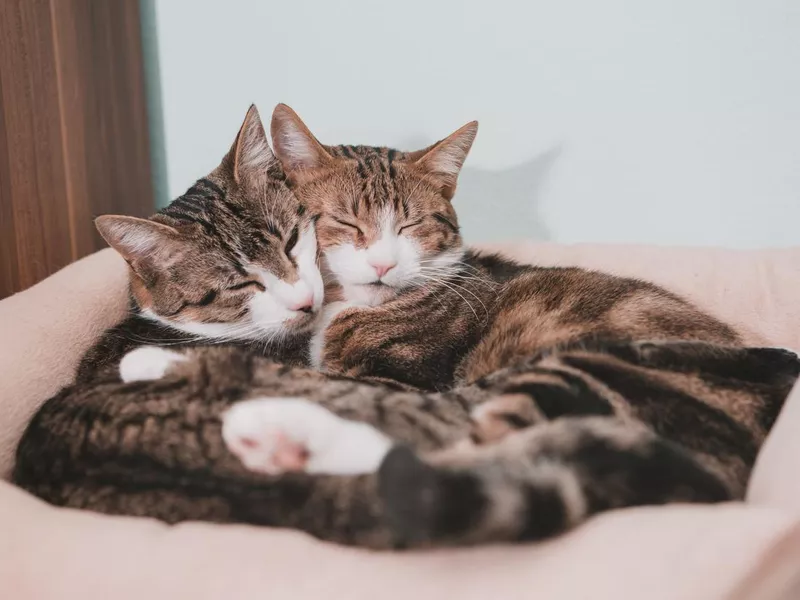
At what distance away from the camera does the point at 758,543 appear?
2.38ft

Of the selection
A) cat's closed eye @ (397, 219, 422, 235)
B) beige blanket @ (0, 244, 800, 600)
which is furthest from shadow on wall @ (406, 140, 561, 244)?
beige blanket @ (0, 244, 800, 600)

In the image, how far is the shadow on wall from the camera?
91.0 inches

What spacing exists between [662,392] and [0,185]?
1.87 metres

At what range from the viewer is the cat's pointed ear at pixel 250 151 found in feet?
5.01

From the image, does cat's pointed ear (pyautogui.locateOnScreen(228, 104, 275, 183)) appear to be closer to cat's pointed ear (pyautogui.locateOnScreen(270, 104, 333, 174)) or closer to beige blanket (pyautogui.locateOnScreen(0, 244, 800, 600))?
cat's pointed ear (pyautogui.locateOnScreen(270, 104, 333, 174))

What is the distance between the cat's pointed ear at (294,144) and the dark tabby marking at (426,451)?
0.69m

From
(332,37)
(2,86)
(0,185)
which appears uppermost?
(332,37)

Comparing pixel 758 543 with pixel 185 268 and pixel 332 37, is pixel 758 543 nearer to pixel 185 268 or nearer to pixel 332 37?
pixel 185 268

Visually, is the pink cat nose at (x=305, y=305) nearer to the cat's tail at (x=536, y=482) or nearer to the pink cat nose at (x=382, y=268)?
the pink cat nose at (x=382, y=268)

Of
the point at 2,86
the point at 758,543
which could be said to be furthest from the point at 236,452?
the point at 2,86

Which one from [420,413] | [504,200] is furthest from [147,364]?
[504,200]

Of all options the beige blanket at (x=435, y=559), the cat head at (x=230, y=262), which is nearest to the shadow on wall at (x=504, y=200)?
the cat head at (x=230, y=262)

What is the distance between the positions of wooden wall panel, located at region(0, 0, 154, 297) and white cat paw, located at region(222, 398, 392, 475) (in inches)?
51.9

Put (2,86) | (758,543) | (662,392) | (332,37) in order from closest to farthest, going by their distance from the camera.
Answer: (758,543) < (662,392) < (2,86) < (332,37)
